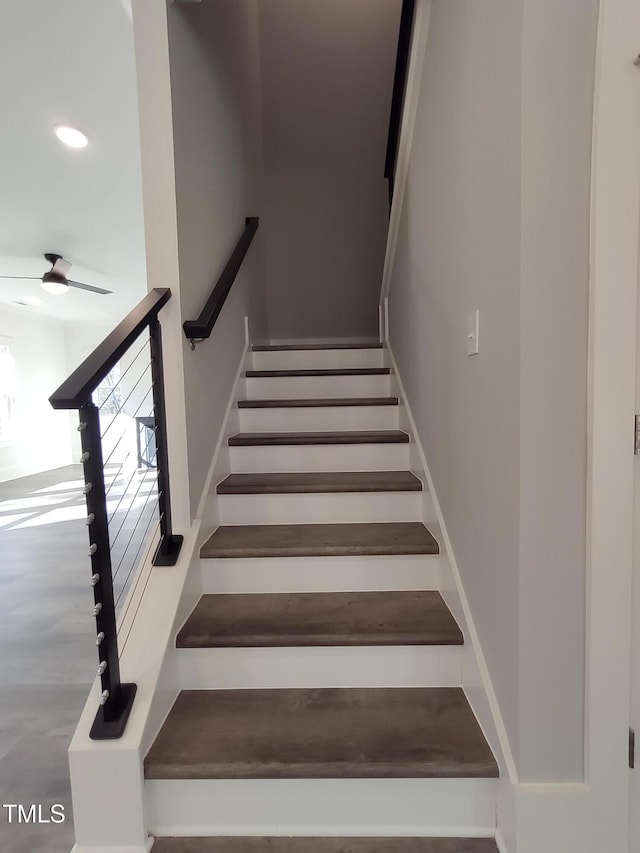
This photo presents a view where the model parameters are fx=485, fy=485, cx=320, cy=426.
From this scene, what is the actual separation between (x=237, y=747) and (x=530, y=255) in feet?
4.47

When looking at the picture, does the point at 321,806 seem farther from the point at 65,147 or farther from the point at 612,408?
the point at 65,147

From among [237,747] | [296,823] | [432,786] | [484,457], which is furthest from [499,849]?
[484,457]

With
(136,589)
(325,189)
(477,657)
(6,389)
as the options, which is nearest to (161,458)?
(136,589)

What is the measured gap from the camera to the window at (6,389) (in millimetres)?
6909

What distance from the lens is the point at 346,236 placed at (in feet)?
14.1

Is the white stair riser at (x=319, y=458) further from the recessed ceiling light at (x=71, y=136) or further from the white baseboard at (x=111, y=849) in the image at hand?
the recessed ceiling light at (x=71, y=136)

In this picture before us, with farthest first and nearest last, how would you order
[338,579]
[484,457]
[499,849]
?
[338,579] → [484,457] → [499,849]

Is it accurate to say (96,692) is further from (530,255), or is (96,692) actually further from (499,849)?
(530,255)

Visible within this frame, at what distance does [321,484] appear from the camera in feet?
6.45

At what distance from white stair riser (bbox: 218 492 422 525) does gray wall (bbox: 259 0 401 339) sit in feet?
8.41

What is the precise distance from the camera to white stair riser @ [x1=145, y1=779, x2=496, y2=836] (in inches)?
46.9

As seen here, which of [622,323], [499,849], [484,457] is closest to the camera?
[622,323]

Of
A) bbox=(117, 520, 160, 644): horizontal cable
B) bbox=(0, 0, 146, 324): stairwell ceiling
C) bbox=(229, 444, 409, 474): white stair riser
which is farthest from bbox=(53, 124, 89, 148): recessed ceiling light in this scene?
bbox=(117, 520, 160, 644): horizontal cable

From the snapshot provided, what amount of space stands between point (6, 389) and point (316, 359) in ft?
19.6
